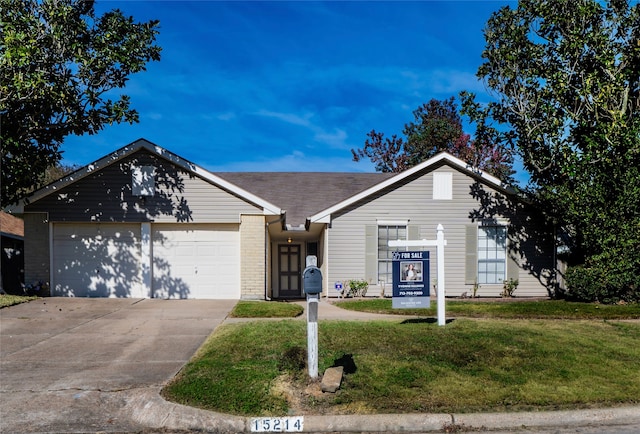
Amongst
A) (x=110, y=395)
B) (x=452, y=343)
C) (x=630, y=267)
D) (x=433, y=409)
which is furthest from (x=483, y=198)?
(x=110, y=395)

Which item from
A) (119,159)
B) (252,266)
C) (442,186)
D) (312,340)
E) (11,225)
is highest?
(119,159)

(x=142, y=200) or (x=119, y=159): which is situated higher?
(x=119, y=159)

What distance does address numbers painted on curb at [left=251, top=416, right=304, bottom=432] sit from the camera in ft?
17.1

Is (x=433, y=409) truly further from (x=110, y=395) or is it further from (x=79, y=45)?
(x=79, y=45)

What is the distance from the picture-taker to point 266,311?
12.2 m

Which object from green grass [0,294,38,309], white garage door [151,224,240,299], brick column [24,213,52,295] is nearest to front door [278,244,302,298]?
white garage door [151,224,240,299]

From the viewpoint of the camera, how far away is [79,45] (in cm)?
1326

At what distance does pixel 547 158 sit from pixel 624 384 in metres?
10.3

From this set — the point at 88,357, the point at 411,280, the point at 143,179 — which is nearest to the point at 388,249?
the point at 411,280

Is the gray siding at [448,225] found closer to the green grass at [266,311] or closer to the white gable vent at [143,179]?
the green grass at [266,311]

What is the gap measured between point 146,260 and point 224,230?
248 cm

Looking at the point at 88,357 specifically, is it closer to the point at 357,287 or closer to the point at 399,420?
the point at 399,420

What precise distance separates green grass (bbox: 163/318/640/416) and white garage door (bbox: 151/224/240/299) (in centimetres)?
641

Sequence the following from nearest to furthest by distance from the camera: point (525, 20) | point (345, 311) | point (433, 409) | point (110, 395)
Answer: point (433, 409) → point (110, 395) → point (345, 311) → point (525, 20)
